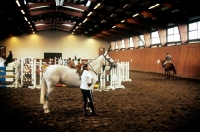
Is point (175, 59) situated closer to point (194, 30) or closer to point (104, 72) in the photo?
point (194, 30)

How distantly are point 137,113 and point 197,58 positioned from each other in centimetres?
1199

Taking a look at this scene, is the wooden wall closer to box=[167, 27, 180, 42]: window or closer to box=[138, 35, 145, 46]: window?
box=[167, 27, 180, 42]: window

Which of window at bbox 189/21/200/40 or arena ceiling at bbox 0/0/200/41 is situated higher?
arena ceiling at bbox 0/0/200/41

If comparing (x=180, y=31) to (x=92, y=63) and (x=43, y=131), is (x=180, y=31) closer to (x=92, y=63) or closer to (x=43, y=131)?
(x=92, y=63)

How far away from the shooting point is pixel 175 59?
796 inches

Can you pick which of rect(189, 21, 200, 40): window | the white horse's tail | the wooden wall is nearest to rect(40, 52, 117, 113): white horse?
the white horse's tail

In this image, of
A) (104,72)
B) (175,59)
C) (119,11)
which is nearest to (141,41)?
(119,11)

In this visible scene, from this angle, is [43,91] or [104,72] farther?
[104,72]

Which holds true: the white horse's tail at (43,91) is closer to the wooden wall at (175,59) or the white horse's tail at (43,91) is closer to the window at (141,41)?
the wooden wall at (175,59)

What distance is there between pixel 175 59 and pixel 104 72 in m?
10.6

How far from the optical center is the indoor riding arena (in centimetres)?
582

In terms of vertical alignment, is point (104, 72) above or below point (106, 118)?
above

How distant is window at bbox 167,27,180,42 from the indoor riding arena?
10 cm

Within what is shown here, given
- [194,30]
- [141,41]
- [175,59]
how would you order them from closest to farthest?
[194,30], [175,59], [141,41]
